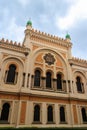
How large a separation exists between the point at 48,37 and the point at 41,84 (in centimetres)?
805

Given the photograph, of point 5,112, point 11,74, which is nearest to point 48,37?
point 11,74

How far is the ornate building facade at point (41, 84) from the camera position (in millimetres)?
13016

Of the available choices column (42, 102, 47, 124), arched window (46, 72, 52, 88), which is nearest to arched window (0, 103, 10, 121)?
column (42, 102, 47, 124)

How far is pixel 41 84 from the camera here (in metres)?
15.6

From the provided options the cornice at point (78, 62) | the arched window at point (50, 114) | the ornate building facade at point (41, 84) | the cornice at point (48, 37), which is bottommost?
the arched window at point (50, 114)

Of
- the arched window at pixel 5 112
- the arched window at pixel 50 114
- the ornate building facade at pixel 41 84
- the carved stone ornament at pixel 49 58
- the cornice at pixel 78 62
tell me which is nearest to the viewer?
the arched window at pixel 5 112

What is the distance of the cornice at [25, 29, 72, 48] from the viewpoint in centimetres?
1822

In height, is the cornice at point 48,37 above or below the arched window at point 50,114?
above

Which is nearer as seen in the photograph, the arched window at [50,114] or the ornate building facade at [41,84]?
the ornate building facade at [41,84]

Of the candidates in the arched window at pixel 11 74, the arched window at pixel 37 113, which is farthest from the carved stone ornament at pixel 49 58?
the arched window at pixel 37 113

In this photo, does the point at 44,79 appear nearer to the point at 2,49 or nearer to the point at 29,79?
the point at 29,79

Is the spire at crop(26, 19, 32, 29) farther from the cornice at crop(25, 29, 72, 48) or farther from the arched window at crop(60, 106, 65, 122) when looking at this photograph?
the arched window at crop(60, 106, 65, 122)

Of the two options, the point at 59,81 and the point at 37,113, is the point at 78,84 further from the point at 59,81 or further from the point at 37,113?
the point at 37,113

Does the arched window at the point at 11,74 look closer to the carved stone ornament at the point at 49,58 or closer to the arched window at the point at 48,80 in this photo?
the arched window at the point at 48,80
